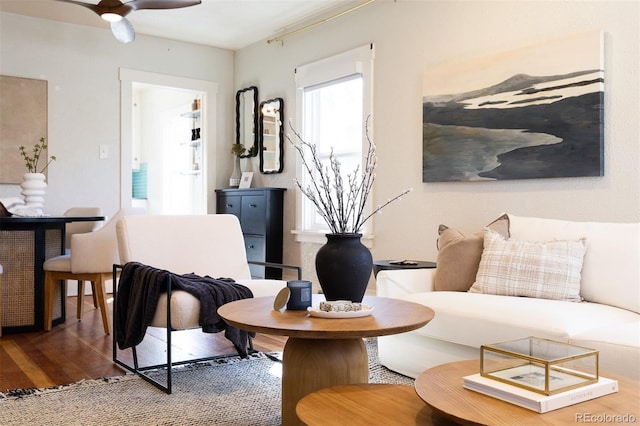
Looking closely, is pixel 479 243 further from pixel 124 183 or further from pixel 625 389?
pixel 124 183

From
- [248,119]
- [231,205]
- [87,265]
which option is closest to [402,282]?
[87,265]

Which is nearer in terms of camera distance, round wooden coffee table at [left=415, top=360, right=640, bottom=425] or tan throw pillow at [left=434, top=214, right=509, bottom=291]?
round wooden coffee table at [left=415, top=360, right=640, bottom=425]

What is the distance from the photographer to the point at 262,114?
6.11 metres

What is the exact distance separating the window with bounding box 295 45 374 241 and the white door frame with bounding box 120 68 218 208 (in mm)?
1329

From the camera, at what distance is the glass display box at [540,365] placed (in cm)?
137

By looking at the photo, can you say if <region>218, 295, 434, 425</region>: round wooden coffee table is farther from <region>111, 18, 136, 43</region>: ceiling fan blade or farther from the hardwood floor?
<region>111, 18, 136, 43</region>: ceiling fan blade

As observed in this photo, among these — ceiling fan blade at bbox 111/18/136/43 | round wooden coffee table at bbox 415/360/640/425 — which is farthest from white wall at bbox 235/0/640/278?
round wooden coffee table at bbox 415/360/640/425

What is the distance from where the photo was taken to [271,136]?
604cm

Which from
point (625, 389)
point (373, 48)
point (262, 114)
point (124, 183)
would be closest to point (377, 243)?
point (373, 48)

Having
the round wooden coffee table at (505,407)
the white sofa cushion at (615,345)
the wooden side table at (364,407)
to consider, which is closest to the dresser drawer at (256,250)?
the white sofa cushion at (615,345)

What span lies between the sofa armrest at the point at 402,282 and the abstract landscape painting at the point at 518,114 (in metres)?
1.01

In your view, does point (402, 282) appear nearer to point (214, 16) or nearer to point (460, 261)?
point (460, 261)

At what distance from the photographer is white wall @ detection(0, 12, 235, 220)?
5418mm

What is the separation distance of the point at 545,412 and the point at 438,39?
11.3 ft
